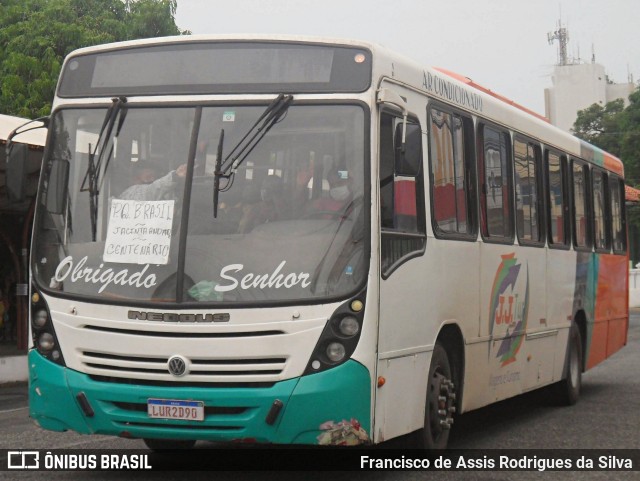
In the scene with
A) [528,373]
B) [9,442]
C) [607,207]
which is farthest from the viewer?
[607,207]

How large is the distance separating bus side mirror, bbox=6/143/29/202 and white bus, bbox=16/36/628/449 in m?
0.16

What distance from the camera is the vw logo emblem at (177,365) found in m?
8.04

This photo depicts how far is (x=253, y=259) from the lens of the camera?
8156 mm

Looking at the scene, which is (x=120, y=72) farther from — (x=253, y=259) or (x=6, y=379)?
(x=6, y=379)

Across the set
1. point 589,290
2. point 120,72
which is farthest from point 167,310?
point 589,290

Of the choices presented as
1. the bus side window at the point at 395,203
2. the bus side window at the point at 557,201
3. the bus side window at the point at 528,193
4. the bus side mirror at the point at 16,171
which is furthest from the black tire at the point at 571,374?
the bus side mirror at the point at 16,171

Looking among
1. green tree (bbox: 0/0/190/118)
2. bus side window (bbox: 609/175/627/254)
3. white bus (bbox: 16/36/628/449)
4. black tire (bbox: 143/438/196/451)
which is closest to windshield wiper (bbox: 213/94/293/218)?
white bus (bbox: 16/36/628/449)

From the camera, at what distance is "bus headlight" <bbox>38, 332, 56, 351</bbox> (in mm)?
8484

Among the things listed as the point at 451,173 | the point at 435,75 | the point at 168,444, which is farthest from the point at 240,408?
the point at 435,75

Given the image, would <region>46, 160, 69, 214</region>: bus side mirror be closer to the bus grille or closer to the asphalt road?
the bus grille

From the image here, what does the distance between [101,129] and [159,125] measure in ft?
1.44

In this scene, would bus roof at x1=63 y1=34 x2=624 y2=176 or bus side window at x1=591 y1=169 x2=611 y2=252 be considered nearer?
bus roof at x1=63 y1=34 x2=624 y2=176

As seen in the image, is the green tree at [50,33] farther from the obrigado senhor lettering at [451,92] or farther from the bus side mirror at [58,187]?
the bus side mirror at [58,187]

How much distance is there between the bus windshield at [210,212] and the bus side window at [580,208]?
279 inches
